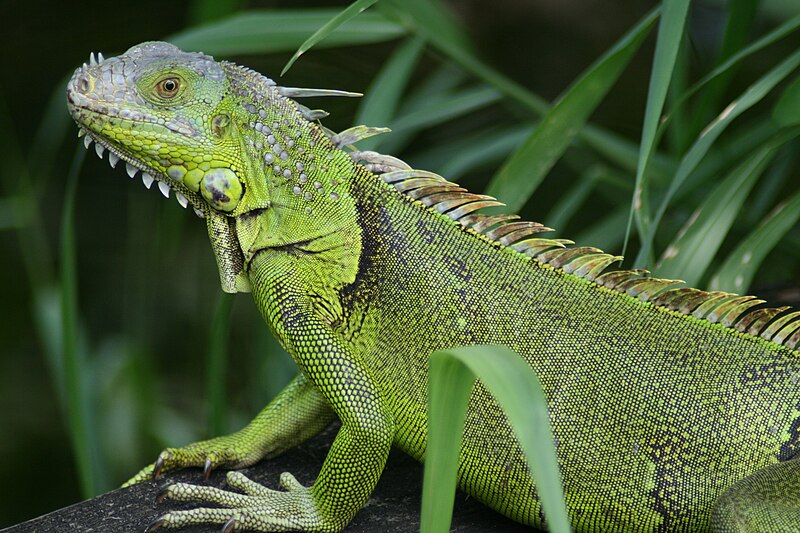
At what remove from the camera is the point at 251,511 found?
259 cm

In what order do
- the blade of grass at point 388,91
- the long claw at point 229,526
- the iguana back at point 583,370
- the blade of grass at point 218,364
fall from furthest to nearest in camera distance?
the blade of grass at point 388,91 → the blade of grass at point 218,364 → the long claw at point 229,526 → the iguana back at point 583,370

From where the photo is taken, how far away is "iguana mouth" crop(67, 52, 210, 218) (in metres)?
2.62

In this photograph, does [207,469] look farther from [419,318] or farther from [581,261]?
[581,261]

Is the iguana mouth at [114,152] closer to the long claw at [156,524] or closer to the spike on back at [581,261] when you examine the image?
the spike on back at [581,261]

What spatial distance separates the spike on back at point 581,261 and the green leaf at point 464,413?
1.02 meters

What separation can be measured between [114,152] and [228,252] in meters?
0.43

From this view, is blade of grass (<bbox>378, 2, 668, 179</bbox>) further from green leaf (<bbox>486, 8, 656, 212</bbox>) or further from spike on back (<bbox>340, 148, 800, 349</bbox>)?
spike on back (<bbox>340, 148, 800, 349</bbox>)

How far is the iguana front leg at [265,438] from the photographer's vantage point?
296cm

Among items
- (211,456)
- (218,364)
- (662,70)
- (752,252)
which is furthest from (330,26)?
(752,252)

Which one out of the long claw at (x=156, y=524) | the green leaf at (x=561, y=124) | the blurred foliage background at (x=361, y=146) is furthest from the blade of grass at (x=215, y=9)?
the long claw at (x=156, y=524)

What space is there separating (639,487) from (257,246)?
4.07 feet

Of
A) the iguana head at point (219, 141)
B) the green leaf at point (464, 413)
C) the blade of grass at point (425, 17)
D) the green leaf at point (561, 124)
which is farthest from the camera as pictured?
the blade of grass at point (425, 17)

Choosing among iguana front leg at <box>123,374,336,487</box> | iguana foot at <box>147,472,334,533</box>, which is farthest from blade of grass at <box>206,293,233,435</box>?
iguana foot at <box>147,472,334,533</box>

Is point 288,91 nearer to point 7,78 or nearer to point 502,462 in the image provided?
point 502,462
